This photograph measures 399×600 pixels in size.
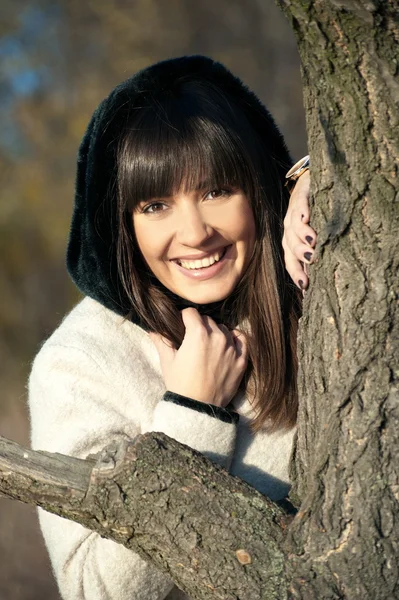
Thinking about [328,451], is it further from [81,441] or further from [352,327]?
[81,441]

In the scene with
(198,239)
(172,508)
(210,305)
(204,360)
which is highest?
(198,239)

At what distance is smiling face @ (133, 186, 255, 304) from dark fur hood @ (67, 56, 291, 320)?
0.31ft

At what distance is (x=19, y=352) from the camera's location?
25.8 feet

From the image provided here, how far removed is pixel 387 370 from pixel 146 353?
3.30 feet

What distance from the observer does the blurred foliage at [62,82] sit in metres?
7.92

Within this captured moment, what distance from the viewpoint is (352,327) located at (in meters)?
1.41

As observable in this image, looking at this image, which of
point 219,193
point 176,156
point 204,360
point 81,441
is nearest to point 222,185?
point 219,193

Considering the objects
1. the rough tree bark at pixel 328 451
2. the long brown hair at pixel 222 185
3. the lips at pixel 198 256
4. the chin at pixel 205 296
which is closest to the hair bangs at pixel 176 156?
the long brown hair at pixel 222 185

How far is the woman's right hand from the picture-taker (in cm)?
207

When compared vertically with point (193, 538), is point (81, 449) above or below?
below

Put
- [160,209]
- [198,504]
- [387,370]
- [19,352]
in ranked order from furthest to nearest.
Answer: [19,352]
[160,209]
[198,504]
[387,370]

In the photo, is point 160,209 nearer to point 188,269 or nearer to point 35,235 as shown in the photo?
point 188,269

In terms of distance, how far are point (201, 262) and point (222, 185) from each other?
20 cm

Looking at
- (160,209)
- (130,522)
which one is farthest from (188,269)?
(130,522)
